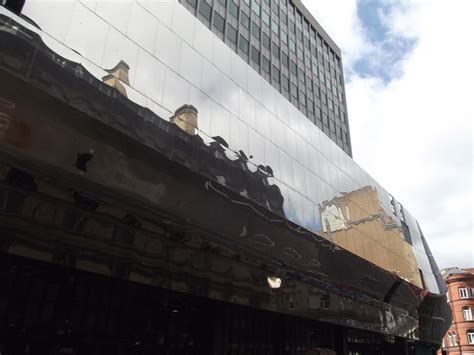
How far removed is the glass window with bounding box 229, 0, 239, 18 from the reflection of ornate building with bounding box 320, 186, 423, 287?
17129 mm

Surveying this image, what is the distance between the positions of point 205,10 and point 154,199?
21413 millimetres

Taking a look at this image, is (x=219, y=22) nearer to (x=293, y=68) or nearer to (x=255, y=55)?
(x=255, y=55)

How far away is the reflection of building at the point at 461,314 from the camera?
51.0m

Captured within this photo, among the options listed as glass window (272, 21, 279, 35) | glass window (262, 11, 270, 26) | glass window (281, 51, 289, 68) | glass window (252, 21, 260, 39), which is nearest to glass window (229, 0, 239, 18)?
→ glass window (252, 21, 260, 39)

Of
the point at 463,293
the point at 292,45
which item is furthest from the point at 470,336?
the point at 292,45

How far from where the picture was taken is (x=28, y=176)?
759cm

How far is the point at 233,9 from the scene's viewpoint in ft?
99.5

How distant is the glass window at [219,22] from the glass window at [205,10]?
0.65 meters

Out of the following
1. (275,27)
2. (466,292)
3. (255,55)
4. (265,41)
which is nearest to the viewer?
(255,55)

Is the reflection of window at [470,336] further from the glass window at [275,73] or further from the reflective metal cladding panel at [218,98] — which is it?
the glass window at [275,73]

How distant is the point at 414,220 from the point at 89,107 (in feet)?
105

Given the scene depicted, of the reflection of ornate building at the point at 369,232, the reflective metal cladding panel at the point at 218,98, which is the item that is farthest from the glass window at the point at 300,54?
the reflection of ornate building at the point at 369,232

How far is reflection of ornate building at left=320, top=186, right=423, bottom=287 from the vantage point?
19.4m

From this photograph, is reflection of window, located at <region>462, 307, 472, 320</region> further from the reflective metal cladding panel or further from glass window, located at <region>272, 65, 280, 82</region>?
glass window, located at <region>272, 65, 280, 82</region>
